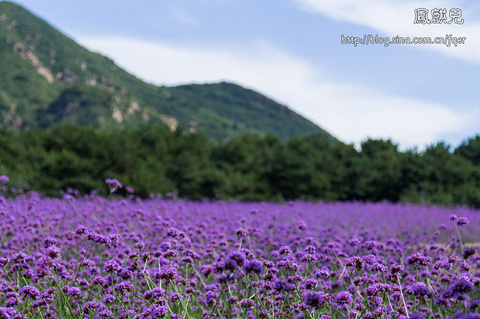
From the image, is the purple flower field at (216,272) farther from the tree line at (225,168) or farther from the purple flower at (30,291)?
the tree line at (225,168)

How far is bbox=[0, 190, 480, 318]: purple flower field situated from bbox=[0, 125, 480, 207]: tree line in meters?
8.22

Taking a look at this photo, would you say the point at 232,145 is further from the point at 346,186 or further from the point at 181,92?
the point at 181,92

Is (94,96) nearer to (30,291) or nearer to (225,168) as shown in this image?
(225,168)

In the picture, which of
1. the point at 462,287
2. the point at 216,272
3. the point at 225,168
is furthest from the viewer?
the point at 225,168

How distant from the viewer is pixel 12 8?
133m

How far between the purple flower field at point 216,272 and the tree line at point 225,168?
8.22 m

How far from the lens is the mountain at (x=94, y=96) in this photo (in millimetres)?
91250

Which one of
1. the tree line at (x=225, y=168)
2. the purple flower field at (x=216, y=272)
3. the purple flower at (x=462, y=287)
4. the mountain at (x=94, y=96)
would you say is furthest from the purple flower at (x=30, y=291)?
the mountain at (x=94, y=96)

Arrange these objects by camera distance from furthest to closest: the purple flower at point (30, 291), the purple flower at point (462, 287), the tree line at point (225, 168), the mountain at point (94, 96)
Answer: the mountain at point (94, 96) < the tree line at point (225, 168) < the purple flower at point (30, 291) < the purple flower at point (462, 287)

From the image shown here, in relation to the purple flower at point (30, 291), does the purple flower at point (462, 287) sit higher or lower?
higher

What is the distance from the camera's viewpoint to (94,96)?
94.1 metres

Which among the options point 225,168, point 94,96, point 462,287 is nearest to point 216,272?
point 462,287

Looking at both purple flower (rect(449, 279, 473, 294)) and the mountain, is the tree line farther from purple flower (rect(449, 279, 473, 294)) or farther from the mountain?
the mountain

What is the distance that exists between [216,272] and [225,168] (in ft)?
62.7
